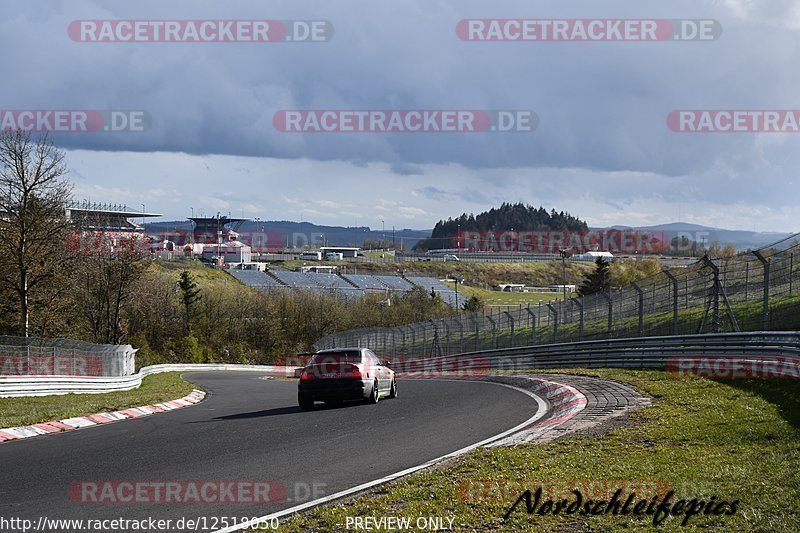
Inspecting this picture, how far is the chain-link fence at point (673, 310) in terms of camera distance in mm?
19234

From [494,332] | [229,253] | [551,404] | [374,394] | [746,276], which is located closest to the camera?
[551,404]

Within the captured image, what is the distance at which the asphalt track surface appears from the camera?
8203mm

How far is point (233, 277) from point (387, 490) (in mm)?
134006

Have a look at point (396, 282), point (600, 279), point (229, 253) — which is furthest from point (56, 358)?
point (229, 253)

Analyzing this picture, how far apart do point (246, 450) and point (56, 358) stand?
19639mm

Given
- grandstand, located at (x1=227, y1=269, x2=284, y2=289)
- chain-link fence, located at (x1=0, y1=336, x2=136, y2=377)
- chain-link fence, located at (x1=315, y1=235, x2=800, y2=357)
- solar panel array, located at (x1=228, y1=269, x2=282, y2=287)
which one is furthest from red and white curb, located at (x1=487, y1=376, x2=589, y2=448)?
solar panel array, located at (x1=228, y1=269, x2=282, y2=287)

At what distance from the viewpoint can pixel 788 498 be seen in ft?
22.1

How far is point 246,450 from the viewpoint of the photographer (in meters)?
11.8

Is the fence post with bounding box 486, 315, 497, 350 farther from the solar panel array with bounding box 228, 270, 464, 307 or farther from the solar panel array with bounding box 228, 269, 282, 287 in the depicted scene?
the solar panel array with bounding box 228, 269, 282, 287

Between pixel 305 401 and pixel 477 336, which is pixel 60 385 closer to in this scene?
pixel 305 401

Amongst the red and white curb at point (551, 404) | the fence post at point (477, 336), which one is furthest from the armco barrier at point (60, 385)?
the fence post at point (477, 336)

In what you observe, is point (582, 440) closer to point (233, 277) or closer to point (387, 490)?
point (387, 490)

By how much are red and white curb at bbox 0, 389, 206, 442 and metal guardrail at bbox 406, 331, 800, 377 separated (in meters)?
12.6

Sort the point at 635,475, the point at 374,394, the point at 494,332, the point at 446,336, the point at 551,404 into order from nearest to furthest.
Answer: the point at 635,475
the point at 551,404
the point at 374,394
the point at 494,332
the point at 446,336
